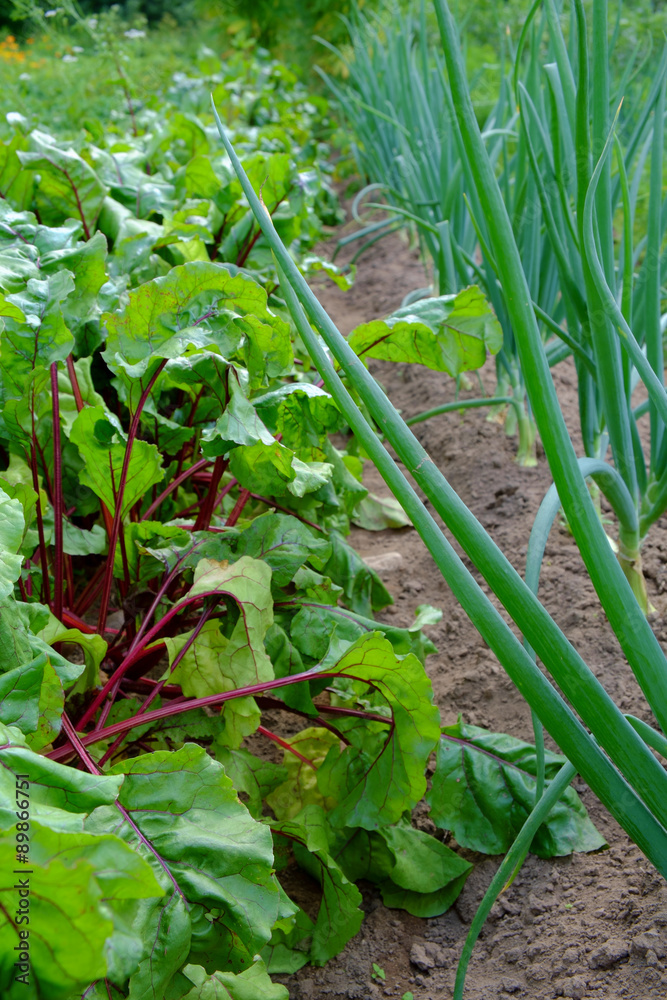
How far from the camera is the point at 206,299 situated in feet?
3.23

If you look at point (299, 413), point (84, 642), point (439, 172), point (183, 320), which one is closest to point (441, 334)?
point (299, 413)

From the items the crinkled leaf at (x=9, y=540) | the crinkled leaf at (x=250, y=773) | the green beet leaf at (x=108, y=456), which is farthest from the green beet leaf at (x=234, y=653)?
the crinkled leaf at (x=9, y=540)

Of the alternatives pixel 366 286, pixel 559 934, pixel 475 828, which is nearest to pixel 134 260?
pixel 475 828

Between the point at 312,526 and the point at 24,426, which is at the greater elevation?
the point at 24,426

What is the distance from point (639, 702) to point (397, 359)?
25.2 inches

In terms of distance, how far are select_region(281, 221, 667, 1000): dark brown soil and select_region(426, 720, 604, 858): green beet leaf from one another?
0.04 meters

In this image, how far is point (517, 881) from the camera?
1.01m

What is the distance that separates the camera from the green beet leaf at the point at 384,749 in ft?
2.90

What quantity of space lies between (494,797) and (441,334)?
0.68 meters

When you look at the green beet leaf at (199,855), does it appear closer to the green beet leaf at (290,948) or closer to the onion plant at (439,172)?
the green beet leaf at (290,948)

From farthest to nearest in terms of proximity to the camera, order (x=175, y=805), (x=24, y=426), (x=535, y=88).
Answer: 1. (x=535, y=88)
2. (x=24, y=426)
3. (x=175, y=805)

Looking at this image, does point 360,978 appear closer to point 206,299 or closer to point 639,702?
point 639,702

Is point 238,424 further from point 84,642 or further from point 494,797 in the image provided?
point 494,797

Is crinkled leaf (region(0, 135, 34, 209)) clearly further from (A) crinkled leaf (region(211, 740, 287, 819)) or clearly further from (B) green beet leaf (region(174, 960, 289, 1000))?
(B) green beet leaf (region(174, 960, 289, 1000))
